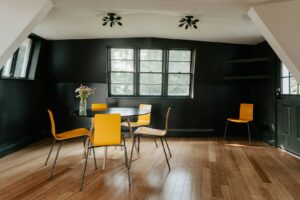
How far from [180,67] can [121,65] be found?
149 centimetres

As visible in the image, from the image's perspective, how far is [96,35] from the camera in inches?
208

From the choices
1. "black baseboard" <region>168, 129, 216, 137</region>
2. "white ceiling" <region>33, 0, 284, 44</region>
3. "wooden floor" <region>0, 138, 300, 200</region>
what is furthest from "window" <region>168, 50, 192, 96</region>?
"wooden floor" <region>0, 138, 300, 200</region>

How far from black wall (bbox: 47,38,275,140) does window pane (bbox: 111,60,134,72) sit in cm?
24

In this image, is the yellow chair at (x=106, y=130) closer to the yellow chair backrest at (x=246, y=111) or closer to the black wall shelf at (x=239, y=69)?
the yellow chair backrest at (x=246, y=111)

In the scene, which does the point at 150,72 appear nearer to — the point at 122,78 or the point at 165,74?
the point at 165,74

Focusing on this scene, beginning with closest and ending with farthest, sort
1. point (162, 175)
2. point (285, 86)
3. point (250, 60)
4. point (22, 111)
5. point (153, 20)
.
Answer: point (162, 175)
point (153, 20)
point (285, 86)
point (22, 111)
point (250, 60)

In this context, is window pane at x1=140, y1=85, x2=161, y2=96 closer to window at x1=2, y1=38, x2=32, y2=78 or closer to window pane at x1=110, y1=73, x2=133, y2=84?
window pane at x1=110, y1=73, x2=133, y2=84

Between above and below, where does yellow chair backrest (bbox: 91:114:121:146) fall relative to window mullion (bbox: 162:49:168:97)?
below

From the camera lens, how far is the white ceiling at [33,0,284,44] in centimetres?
322

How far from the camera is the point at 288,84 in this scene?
175 inches

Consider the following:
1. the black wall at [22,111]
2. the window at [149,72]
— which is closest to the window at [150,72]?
the window at [149,72]

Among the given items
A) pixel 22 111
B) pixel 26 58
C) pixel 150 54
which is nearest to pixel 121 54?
pixel 150 54

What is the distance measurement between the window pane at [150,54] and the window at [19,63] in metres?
2.56

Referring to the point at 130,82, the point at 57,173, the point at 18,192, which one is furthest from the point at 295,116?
the point at 18,192
